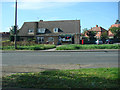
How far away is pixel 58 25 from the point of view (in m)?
42.2

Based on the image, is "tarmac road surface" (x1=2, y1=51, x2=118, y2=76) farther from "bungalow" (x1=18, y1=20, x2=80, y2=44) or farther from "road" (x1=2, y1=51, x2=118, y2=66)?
"bungalow" (x1=18, y1=20, x2=80, y2=44)

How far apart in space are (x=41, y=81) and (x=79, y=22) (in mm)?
35834

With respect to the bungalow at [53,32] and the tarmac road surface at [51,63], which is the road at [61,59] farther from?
the bungalow at [53,32]

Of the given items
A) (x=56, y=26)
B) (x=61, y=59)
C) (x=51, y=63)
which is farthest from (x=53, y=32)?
(x=51, y=63)

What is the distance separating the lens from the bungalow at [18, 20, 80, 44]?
38656mm

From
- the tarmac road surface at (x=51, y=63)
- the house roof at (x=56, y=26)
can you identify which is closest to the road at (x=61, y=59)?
the tarmac road surface at (x=51, y=63)

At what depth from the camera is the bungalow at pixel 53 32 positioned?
38.7 m

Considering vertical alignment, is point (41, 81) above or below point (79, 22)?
below

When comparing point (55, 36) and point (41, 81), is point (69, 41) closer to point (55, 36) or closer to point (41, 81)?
point (55, 36)

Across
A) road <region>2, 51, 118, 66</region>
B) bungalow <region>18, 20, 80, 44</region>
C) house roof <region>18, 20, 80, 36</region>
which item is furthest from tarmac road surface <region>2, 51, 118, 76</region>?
house roof <region>18, 20, 80, 36</region>

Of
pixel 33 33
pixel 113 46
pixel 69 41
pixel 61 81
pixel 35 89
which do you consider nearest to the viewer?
pixel 35 89

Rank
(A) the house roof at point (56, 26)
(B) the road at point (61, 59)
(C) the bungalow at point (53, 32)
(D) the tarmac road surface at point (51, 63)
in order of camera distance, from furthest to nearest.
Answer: (A) the house roof at point (56, 26) < (C) the bungalow at point (53, 32) < (B) the road at point (61, 59) < (D) the tarmac road surface at point (51, 63)

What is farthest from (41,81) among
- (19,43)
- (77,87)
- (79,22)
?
(79,22)

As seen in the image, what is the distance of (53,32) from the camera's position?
40781 millimetres
